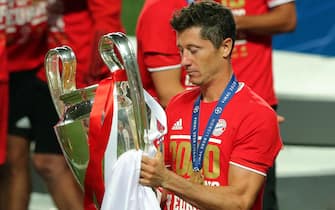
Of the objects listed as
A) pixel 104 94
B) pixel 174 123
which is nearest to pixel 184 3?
pixel 174 123

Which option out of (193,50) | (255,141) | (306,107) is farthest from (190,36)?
(306,107)

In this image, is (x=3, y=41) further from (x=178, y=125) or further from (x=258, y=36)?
(x=178, y=125)

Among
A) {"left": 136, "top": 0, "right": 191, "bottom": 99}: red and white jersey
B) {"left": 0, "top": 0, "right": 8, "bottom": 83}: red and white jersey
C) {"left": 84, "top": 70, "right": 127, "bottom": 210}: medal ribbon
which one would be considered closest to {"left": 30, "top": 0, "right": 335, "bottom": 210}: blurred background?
{"left": 0, "top": 0, "right": 8, "bottom": 83}: red and white jersey

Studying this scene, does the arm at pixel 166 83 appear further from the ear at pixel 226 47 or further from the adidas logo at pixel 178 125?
the ear at pixel 226 47

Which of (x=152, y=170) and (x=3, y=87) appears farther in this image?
(x=3, y=87)

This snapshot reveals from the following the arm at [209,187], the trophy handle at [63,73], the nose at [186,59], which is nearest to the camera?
the arm at [209,187]

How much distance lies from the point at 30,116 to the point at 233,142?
7.55ft

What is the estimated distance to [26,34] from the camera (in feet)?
21.8

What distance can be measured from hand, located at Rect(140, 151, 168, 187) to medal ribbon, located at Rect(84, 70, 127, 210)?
19 cm

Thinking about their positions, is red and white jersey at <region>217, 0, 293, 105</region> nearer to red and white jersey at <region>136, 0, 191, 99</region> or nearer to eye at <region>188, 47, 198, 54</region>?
red and white jersey at <region>136, 0, 191, 99</region>

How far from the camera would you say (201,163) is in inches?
184

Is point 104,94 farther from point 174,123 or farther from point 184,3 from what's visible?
point 184,3

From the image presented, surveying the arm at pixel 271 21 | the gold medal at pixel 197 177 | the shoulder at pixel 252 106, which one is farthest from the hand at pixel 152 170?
the arm at pixel 271 21

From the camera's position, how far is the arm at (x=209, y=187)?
425cm
